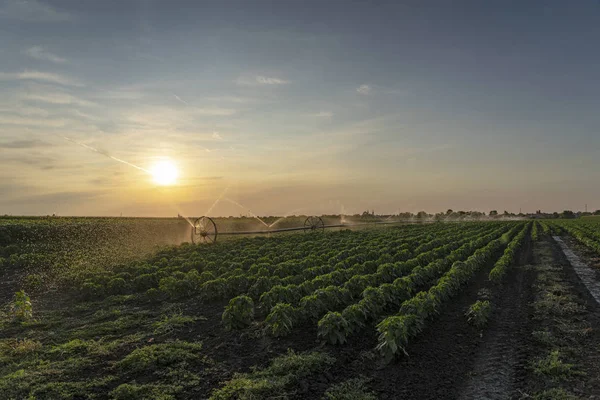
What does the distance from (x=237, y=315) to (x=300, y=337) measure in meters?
2.08

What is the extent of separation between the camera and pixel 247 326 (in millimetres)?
Answer: 11703

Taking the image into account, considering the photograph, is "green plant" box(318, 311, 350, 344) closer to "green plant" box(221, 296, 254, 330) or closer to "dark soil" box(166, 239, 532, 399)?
"dark soil" box(166, 239, 532, 399)

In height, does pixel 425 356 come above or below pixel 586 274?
below

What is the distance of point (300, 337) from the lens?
34.7 ft

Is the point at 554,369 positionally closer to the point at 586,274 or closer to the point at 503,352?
the point at 503,352

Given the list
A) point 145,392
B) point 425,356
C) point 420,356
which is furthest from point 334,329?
point 145,392

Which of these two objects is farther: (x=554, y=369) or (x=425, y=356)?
(x=425, y=356)

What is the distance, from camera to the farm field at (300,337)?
26.1ft

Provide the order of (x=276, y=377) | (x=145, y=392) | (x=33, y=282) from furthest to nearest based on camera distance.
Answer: (x=33, y=282)
(x=276, y=377)
(x=145, y=392)

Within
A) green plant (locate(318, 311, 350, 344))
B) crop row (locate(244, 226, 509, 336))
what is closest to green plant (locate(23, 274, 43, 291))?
crop row (locate(244, 226, 509, 336))

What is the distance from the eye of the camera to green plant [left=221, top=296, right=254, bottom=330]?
11430 mm

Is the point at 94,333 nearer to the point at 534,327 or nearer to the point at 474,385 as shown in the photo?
the point at 474,385

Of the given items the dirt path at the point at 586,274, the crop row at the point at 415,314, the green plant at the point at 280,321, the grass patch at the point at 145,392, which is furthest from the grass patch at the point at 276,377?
the dirt path at the point at 586,274

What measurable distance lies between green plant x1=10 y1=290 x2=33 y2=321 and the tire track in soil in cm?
1358
